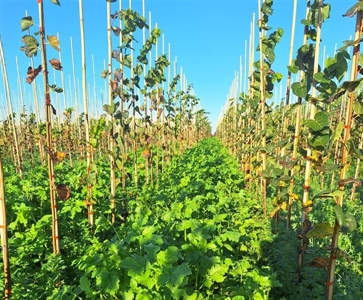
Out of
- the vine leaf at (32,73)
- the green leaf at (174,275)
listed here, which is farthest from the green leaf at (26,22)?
the green leaf at (174,275)

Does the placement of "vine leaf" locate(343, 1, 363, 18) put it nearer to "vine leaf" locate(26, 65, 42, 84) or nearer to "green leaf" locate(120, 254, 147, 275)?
"green leaf" locate(120, 254, 147, 275)

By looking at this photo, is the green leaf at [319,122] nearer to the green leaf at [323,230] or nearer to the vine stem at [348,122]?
the vine stem at [348,122]

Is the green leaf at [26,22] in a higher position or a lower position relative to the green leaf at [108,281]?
higher

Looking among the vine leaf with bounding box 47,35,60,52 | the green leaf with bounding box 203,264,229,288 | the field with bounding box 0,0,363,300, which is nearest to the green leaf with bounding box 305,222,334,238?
the field with bounding box 0,0,363,300

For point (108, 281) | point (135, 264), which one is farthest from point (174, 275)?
point (108, 281)

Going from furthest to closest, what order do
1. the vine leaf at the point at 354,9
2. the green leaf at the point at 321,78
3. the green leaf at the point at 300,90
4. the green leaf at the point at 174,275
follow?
the green leaf at the point at 300,90, the green leaf at the point at 321,78, the vine leaf at the point at 354,9, the green leaf at the point at 174,275

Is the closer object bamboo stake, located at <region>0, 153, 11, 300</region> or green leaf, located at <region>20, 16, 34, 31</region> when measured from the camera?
bamboo stake, located at <region>0, 153, 11, 300</region>

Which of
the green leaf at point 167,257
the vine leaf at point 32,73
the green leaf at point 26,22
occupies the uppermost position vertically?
the green leaf at point 26,22

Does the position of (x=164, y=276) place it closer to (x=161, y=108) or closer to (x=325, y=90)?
(x=325, y=90)

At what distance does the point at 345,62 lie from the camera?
2385 millimetres

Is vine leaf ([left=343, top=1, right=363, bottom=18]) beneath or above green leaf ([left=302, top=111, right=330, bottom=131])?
above

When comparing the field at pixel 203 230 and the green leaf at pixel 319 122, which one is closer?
the field at pixel 203 230

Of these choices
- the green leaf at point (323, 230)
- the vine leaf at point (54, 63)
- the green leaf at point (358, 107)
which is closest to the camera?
the green leaf at point (358, 107)

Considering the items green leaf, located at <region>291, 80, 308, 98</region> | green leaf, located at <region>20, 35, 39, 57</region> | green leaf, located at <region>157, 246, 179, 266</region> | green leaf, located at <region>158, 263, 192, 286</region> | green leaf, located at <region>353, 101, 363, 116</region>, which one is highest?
green leaf, located at <region>20, 35, 39, 57</region>
